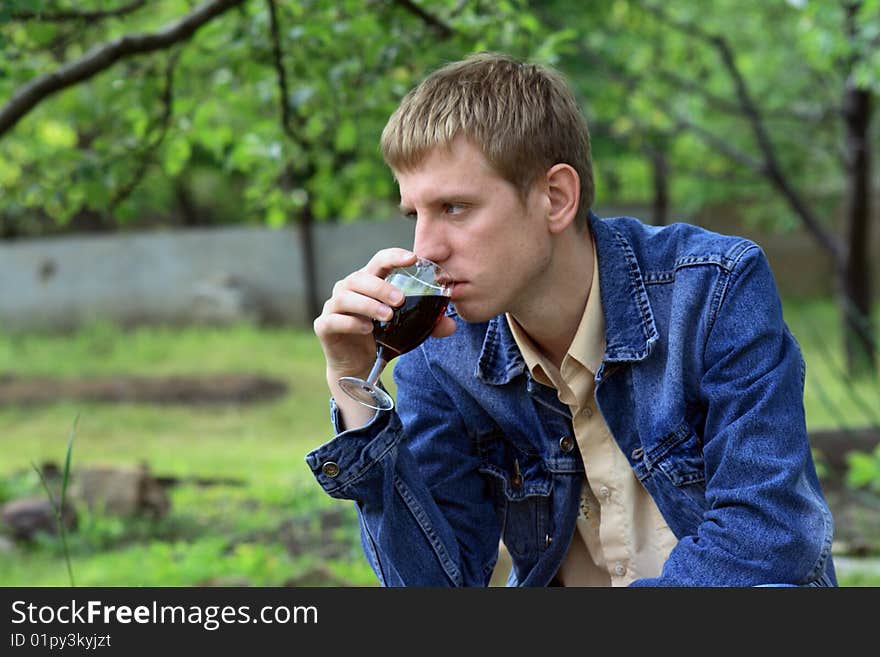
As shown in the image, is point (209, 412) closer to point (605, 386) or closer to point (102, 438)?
point (102, 438)

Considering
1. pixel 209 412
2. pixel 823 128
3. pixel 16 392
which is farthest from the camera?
pixel 823 128

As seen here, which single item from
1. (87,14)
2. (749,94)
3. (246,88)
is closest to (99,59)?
(87,14)

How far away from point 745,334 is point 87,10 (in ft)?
9.86

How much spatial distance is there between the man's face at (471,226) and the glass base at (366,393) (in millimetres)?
215

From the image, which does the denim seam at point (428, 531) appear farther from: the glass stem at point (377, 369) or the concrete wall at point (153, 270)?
the concrete wall at point (153, 270)

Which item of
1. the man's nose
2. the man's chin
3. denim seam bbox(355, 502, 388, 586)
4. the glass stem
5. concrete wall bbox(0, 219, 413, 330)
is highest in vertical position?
the man's nose

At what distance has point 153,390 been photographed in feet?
33.6

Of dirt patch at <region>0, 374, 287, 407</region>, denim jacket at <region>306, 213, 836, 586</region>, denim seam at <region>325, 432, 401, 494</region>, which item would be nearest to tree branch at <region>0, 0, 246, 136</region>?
denim jacket at <region>306, 213, 836, 586</region>

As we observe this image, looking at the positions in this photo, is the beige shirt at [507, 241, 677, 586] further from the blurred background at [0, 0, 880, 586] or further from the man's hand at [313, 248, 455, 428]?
the blurred background at [0, 0, 880, 586]

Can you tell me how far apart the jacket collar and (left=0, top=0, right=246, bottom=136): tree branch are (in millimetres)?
1684

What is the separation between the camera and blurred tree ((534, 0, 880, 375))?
24.7ft

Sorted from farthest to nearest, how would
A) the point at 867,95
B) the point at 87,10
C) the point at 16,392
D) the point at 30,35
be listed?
the point at 16,392 → the point at 867,95 → the point at 87,10 → the point at 30,35

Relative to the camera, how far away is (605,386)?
6.73 ft

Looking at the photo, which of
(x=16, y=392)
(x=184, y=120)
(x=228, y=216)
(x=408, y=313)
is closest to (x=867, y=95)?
(x=184, y=120)
